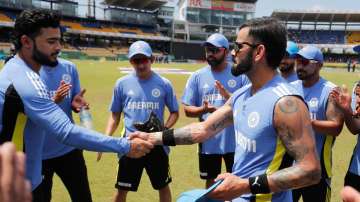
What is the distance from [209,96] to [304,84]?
1.40 m

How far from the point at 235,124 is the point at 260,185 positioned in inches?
22.4

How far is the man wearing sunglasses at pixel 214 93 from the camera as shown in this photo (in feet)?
18.0

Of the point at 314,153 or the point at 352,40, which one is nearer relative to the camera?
the point at 314,153

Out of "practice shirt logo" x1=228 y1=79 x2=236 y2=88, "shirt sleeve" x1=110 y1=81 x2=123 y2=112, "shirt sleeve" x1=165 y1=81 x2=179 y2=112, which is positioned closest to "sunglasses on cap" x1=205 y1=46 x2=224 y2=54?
"practice shirt logo" x1=228 y1=79 x2=236 y2=88

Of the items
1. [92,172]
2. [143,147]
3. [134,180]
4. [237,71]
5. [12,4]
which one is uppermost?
[12,4]

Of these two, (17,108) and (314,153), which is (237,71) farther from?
(17,108)

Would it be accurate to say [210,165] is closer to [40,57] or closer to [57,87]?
[57,87]

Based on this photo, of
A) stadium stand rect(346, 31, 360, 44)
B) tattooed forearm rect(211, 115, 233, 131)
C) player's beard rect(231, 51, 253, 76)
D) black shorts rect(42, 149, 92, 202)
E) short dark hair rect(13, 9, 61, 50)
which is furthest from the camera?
stadium stand rect(346, 31, 360, 44)

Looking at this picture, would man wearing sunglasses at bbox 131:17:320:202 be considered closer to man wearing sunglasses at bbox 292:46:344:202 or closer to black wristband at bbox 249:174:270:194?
black wristband at bbox 249:174:270:194

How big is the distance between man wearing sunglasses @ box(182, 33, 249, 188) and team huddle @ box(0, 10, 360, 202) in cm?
38

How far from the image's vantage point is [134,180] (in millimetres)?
5195

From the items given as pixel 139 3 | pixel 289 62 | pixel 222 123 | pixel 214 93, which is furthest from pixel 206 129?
pixel 139 3

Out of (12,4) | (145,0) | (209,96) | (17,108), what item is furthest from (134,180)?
(145,0)

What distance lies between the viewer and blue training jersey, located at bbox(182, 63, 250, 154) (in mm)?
5430
